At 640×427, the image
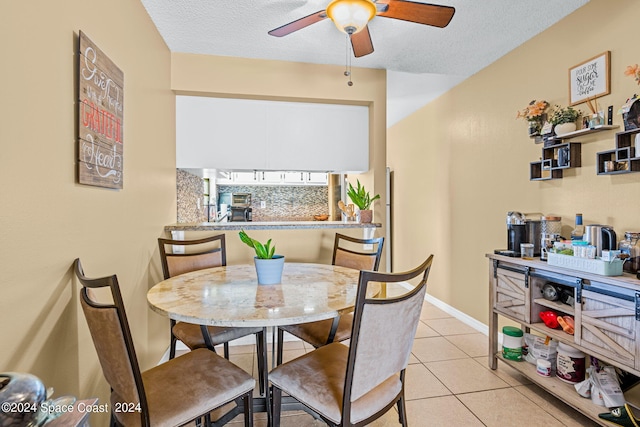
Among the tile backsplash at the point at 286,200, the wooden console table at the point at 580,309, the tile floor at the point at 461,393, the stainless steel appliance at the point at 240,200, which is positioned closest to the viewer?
the wooden console table at the point at 580,309

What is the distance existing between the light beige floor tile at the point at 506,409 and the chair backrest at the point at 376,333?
1.08 metres

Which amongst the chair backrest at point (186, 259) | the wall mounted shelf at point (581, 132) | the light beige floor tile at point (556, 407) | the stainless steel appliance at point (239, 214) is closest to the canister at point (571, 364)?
the light beige floor tile at point (556, 407)

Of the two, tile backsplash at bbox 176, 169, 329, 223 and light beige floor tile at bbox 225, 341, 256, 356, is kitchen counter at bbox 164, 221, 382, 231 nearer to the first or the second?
light beige floor tile at bbox 225, 341, 256, 356

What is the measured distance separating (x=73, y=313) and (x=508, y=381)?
2629 mm

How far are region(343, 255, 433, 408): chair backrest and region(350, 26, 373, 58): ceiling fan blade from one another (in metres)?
1.47

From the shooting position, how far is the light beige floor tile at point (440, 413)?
184cm

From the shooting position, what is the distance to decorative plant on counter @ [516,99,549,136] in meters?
2.42

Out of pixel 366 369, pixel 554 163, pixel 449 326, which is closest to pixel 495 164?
pixel 554 163

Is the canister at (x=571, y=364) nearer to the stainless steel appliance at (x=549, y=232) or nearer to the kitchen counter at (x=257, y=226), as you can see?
the stainless steel appliance at (x=549, y=232)

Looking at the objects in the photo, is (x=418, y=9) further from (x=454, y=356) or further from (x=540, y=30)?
(x=454, y=356)

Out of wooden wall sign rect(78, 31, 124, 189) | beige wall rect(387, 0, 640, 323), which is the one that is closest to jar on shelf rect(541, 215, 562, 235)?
beige wall rect(387, 0, 640, 323)

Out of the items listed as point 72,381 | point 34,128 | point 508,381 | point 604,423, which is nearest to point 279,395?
point 72,381

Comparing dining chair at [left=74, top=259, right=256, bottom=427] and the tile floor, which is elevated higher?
dining chair at [left=74, top=259, right=256, bottom=427]

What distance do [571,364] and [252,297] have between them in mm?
1947
